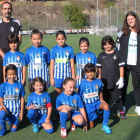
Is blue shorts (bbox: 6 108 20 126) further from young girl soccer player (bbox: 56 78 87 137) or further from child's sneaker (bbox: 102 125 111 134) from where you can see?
child's sneaker (bbox: 102 125 111 134)

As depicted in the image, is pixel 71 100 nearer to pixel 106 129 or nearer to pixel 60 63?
pixel 106 129

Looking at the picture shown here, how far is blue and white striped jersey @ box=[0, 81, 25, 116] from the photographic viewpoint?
403 cm

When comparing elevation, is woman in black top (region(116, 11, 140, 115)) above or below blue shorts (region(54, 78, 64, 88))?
above

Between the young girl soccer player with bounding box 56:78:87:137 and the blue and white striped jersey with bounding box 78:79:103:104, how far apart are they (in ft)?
0.62

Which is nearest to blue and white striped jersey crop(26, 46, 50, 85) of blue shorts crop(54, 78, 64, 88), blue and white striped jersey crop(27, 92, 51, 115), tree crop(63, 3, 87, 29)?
blue shorts crop(54, 78, 64, 88)

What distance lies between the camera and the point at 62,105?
394 cm

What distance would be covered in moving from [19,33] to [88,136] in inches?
97.5

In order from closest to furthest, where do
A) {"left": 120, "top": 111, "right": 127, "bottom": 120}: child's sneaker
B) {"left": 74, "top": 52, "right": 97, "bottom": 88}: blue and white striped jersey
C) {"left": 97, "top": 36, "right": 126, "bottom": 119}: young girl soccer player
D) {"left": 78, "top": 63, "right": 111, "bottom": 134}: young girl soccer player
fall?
{"left": 78, "top": 63, "right": 111, "bottom": 134}: young girl soccer player
{"left": 97, "top": 36, "right": 126, "bottom": 119}: young girl soccer player
{"left": 120, "top": 111, "right": 127, "bottom": 120}: child's sneaker
{"left": 74, "top": 52, "right": 97, "bottom": 88}: blue and white striped jersey

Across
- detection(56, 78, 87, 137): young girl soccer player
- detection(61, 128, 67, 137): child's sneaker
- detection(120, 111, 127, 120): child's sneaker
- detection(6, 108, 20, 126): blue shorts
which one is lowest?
detection(61, 128, 67, 137): child's sneaker

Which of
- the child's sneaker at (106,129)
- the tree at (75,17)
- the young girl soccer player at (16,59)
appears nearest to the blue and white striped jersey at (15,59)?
the young girl soccer player at (16,59)

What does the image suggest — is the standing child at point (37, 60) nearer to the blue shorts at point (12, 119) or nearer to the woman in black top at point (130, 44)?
the blue shorts at point (12, 119)

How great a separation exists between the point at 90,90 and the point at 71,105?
0.42m

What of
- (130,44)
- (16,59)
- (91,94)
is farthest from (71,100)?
(130,44)

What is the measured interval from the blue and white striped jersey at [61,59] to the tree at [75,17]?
4259cm
